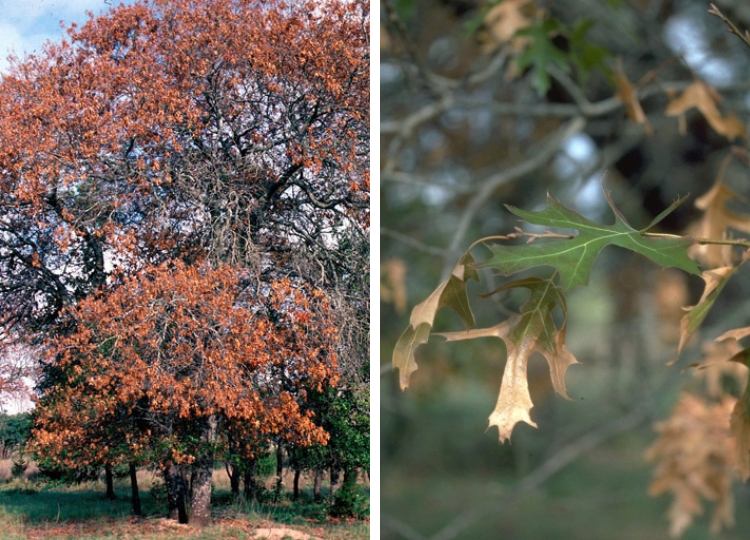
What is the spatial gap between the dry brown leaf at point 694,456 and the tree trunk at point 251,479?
896mm

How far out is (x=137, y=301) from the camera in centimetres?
112

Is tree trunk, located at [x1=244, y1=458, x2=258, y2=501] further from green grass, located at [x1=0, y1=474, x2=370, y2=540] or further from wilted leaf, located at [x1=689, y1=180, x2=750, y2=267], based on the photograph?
wilted leaf, located at [x1=689, y1=180, x2=750, y2=267]

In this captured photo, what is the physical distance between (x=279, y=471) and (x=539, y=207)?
1.22 m

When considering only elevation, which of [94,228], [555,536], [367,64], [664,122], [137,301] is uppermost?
[664,122]

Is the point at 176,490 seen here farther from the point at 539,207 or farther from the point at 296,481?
the point at 539,207

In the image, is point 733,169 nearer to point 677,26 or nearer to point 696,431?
point 677,26

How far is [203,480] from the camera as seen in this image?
1145 millimetres

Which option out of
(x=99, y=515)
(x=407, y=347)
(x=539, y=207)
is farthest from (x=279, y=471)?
(x=539, y=207)

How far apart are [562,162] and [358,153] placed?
1147 millimetres

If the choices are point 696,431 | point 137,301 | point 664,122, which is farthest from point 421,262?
point 137,301

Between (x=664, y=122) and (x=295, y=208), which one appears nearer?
(x=295, y=208)

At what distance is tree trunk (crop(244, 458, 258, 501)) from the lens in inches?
45.8

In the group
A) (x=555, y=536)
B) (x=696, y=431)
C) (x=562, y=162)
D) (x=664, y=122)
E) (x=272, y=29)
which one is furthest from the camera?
(x=555, y=536)

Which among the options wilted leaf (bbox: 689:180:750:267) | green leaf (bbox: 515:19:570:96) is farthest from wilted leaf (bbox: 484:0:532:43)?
wilted leaf (bbox: 689:180:750:267)
